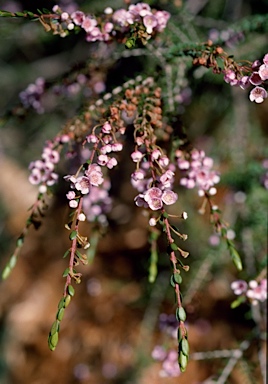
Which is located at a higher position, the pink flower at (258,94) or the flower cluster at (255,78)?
the flower cluster at (255,78)

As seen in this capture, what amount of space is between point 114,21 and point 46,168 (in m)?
0.46

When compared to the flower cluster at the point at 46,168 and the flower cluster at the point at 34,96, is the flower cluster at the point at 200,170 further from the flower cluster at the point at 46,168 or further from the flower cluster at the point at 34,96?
the flower cluster at the point at 34,96

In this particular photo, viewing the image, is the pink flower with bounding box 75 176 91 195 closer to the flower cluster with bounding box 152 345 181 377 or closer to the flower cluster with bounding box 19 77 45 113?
the flower cluster with bounding box 19 77 45 113

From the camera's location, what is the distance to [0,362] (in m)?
2.85

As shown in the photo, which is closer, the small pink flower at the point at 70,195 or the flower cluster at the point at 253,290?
the small pink flower at the point at 70,195

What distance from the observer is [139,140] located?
104cm

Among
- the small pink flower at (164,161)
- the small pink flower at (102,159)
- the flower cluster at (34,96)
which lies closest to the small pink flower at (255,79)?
the small pink flower at (164,161)

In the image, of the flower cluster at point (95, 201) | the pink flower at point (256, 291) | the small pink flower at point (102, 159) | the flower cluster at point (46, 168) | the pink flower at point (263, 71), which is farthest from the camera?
the flower cluster at point (95, 201)

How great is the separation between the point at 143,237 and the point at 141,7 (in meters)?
2.17

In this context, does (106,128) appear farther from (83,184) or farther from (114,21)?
(114,21)

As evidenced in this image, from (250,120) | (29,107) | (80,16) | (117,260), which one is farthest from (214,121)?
(80,16)

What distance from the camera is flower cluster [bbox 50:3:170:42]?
1.15 metres

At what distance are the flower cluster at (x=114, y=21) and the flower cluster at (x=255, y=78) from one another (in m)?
0.25

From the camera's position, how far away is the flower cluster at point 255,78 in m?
0.89
